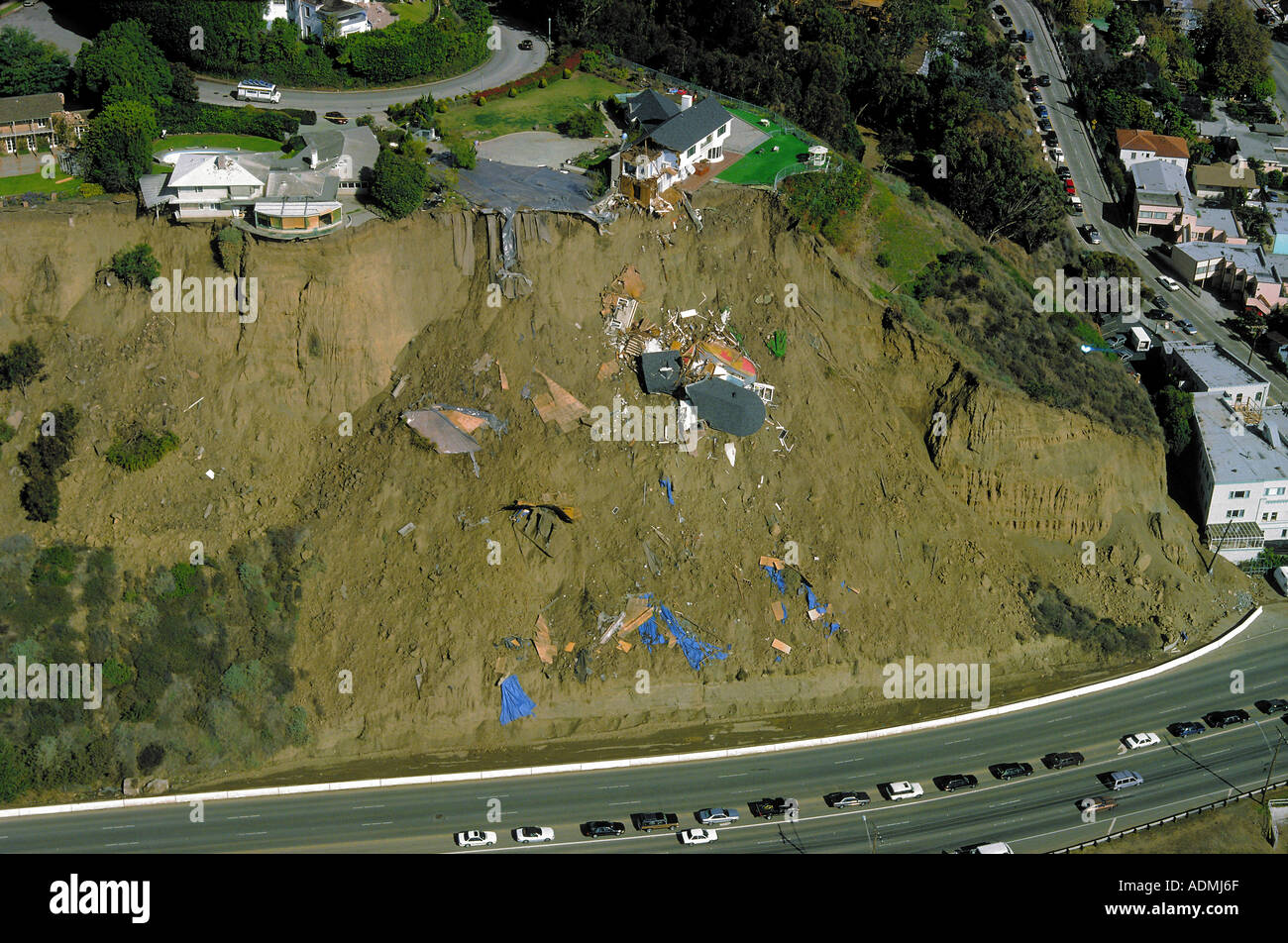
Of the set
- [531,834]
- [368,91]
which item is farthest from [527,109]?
[531,834]

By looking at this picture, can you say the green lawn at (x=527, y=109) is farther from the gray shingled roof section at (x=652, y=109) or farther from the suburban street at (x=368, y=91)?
the gray shingled roof section at (x=652, y=109)

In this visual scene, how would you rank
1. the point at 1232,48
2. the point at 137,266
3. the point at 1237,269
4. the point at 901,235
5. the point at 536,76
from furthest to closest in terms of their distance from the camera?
1. the point at 1232,48
2. the point at 1237,269
3. the point at 536,76
4. the point at 901,235
5. the point at 137,266

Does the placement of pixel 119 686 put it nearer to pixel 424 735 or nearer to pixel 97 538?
pixel 97 538

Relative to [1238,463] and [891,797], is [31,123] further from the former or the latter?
[1238,463]

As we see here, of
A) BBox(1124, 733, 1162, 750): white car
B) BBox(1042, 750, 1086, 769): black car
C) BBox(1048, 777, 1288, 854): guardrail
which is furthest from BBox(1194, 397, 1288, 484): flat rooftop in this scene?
BBox(1042, 750, 1086, 769): black car

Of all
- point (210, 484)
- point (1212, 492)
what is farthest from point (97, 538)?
point (1212, 492)

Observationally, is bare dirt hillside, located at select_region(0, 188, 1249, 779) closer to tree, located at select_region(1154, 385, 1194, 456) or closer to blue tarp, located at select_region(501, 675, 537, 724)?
blue tarp, located at select_region(501, 675, 537, 724)
